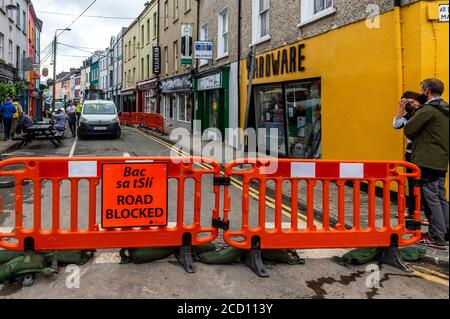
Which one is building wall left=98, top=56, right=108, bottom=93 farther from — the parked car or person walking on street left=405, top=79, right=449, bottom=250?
person walking on street left=405, top=79, right=449, bottom=250

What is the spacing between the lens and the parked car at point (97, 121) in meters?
20.2

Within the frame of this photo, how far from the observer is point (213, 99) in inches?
787

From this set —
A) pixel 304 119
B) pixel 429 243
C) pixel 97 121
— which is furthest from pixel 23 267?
pixel 97 121

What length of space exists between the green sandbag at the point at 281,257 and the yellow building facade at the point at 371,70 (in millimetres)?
4055

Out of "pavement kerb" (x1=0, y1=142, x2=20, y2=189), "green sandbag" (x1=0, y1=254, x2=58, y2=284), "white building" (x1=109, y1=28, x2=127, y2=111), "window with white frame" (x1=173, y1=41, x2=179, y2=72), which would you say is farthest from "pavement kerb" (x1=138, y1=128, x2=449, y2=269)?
"white building" (x1=109, y1=28, x2=127, y2=111)

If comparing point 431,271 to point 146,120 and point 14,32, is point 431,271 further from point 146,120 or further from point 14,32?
point 14,32

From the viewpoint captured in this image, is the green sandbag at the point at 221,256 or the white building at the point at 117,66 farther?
the white building at the point at 117,66

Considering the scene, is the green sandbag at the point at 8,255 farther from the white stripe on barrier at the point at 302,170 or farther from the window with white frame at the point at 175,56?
the window with white frame at the point at 175,56

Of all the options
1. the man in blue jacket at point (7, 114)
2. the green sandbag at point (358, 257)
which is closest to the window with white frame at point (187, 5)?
the man in blue jacket at point (7, 114)

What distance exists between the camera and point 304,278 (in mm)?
4508

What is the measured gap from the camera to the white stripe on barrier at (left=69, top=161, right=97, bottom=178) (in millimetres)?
4738

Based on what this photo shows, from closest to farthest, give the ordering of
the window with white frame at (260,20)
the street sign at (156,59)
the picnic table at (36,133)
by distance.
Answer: the window with white frame at (260,20)
the picnic table at (36,133)
the street sign at (156,59)

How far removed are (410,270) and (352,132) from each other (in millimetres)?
5210

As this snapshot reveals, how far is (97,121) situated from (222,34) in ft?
22.6
